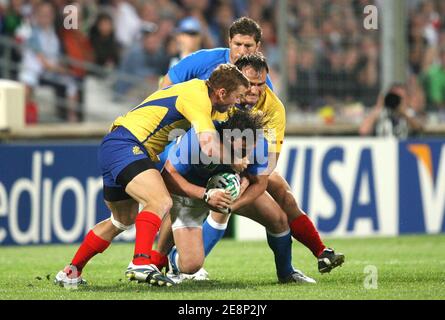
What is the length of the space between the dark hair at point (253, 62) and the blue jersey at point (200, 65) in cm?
74

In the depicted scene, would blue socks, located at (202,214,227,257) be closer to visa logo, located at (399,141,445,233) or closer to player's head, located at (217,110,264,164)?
player's head, located at (217,110,264,164)

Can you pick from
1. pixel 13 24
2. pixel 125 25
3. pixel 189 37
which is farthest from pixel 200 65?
pixel 125 25

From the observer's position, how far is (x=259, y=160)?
8.37m

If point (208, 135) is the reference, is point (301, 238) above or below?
below

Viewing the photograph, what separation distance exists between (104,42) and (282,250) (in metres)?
7.84

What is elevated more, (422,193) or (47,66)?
(47,66)

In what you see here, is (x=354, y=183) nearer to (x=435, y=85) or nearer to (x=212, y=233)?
(x=435, y=85)

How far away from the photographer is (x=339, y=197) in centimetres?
1398

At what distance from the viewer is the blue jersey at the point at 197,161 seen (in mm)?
8336

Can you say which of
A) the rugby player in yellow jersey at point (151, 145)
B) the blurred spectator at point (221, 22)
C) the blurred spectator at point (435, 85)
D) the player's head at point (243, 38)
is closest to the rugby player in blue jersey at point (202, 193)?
the rugby player in yellow jersey at point (151, 145)

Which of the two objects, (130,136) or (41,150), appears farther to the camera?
(41,150)

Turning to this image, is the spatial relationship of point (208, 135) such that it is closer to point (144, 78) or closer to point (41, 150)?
point (41, 150)

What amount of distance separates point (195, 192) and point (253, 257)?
10.4ft
